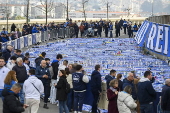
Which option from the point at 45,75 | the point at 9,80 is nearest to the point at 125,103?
the point at 9,80

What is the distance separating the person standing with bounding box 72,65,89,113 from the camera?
47.1 feet

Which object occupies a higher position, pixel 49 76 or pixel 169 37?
pixel 169 37

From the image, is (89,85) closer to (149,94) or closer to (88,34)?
(149,94)

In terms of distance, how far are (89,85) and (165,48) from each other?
24.2 feet

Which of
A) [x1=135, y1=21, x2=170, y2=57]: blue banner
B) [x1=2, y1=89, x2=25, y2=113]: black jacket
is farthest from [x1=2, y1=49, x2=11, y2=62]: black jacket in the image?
[x1=2, y1=89, x2=25, y2=113]: black jacket

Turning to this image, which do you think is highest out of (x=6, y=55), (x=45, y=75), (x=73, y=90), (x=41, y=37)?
(x=41, y=37)

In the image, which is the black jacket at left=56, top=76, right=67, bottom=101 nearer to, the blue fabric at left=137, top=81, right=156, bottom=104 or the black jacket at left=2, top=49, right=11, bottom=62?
the blue fabric at left=137, top=81, right=156, bottom=104

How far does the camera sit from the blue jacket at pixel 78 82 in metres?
14.4

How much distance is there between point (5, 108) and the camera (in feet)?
34.1

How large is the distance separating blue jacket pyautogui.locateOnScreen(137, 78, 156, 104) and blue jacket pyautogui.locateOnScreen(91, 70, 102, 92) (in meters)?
2.14

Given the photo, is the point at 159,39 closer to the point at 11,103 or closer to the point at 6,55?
the point at 6,55

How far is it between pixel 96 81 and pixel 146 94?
2.42 m

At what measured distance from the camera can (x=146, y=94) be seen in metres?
12.6

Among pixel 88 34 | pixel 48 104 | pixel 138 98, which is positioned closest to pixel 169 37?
Answer: pixel 48 104
